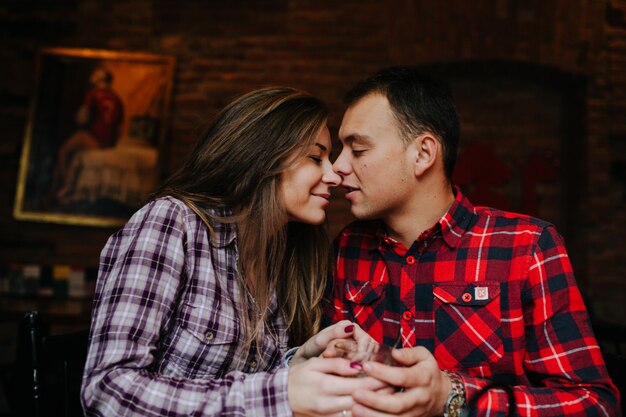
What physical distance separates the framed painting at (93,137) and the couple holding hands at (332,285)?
2396mm

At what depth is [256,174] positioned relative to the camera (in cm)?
169

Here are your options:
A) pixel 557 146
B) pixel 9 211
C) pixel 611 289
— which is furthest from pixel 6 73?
pixel 611 289

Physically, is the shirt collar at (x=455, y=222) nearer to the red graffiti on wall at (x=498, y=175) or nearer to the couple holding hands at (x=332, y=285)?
the couple holding hands at (x=332, y=285)

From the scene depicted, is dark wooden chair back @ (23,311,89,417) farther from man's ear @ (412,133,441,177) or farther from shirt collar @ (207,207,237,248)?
man's ear @ (412,133,441,177)

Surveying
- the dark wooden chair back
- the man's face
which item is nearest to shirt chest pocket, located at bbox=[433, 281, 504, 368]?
the man's face

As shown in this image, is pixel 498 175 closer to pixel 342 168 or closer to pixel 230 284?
pixel 342 168

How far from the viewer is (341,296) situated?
75.3 inches

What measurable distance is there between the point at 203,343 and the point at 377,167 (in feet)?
2.34

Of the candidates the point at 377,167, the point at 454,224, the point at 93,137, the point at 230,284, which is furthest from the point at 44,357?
the point at 93,137

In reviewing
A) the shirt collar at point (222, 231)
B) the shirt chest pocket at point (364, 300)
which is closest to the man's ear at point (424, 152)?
the shirt chest pocket at point (364, 300)

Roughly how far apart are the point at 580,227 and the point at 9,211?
12.1 feet

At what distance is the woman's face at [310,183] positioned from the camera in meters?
1.76

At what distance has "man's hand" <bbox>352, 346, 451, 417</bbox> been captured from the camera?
3.91 ft

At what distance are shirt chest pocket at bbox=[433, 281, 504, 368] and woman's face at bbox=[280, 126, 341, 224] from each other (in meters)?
0.41
